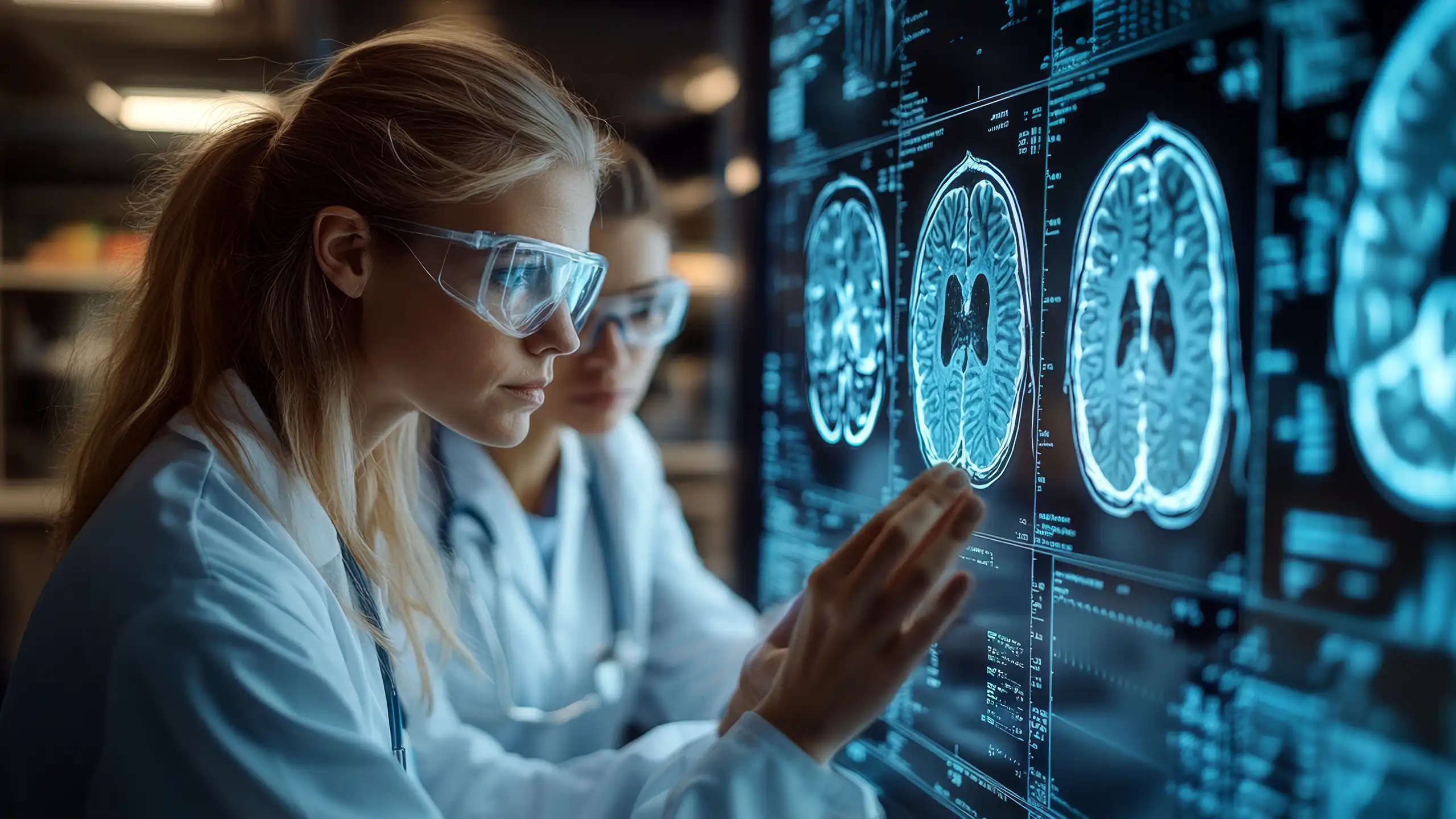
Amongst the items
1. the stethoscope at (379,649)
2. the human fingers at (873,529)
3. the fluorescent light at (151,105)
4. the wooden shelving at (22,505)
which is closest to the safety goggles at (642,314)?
the stethoscope at (379,649)

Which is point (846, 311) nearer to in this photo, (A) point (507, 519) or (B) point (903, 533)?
(B) point (903, 533)

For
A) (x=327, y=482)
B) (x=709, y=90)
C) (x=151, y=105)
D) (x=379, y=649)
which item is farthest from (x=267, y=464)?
(x=151, y=105)

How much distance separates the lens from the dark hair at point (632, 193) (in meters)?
0.96

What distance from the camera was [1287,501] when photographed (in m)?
0.37

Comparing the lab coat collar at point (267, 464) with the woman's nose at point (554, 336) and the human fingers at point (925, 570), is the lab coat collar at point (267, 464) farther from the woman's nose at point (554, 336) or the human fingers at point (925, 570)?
the human fingers at point (925, 570)

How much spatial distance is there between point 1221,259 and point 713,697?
79 centimetres

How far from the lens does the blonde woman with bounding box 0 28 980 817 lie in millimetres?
512

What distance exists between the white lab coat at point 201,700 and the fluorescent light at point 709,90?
2170 millimetres

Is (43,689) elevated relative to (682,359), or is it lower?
lower

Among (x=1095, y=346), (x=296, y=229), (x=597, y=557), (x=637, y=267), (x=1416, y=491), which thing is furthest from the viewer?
(x=597, y=557)

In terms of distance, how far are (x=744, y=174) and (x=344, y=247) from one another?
0.40 m

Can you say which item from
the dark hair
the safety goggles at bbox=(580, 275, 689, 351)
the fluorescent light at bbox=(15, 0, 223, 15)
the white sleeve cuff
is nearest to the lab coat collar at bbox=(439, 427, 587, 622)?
the safety goggles at bbox=(580, 275, 689, 351)

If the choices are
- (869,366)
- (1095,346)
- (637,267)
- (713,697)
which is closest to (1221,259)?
(1095,346)

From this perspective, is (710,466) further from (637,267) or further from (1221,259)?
(1221,259)
